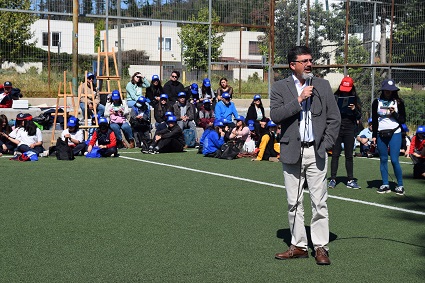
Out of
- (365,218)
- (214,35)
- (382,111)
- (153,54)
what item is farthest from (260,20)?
(365,218)

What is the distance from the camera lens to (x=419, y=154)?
47.2 ft

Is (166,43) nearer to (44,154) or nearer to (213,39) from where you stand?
(213,39)

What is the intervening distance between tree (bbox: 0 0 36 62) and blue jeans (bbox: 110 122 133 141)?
4.74m

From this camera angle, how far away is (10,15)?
73.0 feet

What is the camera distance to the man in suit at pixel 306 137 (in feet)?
23.3

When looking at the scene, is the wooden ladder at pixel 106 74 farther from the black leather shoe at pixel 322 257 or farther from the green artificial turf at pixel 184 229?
the black leather shoe at pixel 322 257

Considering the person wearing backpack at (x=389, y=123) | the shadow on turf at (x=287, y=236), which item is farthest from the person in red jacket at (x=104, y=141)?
the shadow on turf at (x=287, y=236)

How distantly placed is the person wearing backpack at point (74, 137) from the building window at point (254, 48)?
9990 millimetres

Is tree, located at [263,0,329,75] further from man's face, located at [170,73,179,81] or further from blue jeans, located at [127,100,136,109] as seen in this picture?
blue jeans, located at [127,100,136,109]

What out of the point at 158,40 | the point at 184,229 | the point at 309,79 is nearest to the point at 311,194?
the point at 309,79

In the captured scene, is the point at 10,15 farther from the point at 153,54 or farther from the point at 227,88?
the point at 227,88

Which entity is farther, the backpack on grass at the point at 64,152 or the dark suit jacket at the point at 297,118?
the backpack on grass at the point at 64,152

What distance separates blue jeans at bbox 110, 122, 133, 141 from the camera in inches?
755

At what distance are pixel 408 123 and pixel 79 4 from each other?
1088 centimetres
